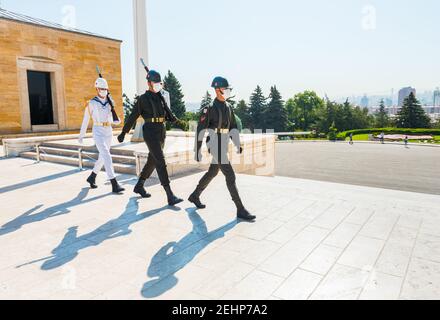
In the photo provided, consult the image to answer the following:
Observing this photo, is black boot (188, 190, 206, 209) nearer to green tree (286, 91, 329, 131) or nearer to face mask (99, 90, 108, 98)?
face mask (99, 90, 108, 98)

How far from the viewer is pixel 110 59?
2136 cm

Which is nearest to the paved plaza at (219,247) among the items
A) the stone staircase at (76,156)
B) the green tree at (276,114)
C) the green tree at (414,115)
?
the stone staircase at (76,156)

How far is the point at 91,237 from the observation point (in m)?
4.26

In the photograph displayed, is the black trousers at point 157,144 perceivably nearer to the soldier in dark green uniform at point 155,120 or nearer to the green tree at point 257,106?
the soldier in dark green uniform at point 155,120

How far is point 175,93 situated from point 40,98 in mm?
41147

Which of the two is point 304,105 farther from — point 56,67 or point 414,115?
point 56,67

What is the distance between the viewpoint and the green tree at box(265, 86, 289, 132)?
64.8 metres

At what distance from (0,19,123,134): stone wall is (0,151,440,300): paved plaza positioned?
42.4 feet

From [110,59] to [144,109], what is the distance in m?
17.6

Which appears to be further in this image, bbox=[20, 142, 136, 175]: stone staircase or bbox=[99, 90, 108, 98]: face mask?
bbox=[20, 142, 136, 175]: stone staircase

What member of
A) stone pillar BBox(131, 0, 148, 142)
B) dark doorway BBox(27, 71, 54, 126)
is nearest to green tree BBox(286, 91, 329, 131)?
dark doorway BBox(27, 71, 54, 126)

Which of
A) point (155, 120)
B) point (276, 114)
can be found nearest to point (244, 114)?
point (276, 114)
